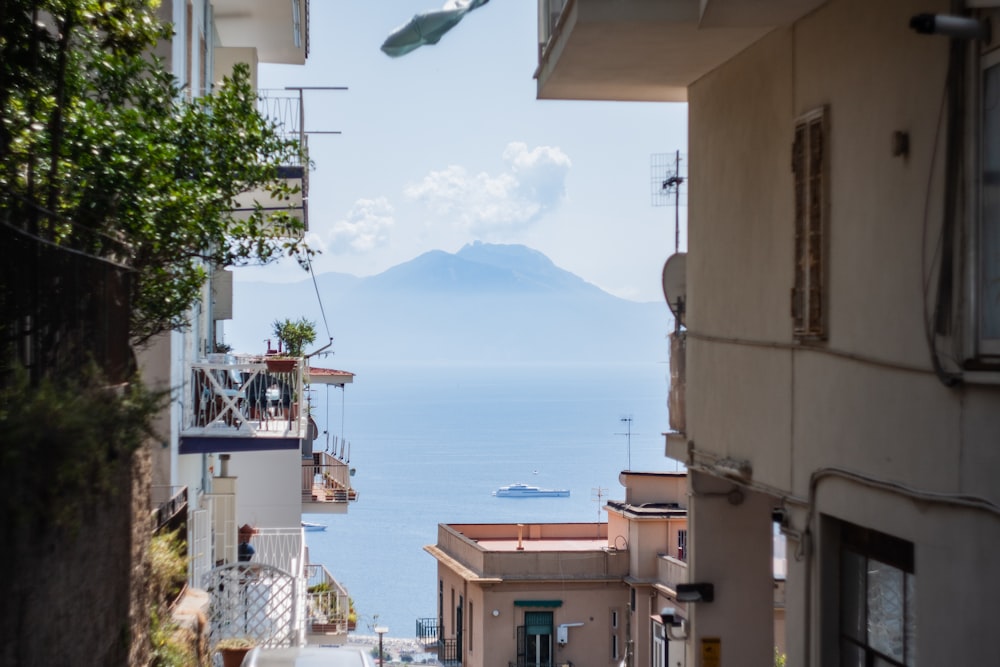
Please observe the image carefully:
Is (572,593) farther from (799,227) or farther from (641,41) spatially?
(799,227)

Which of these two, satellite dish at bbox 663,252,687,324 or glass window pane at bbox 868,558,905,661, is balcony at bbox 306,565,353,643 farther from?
glass window pane at bbox 868,558,905,661

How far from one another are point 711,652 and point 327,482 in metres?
17.3

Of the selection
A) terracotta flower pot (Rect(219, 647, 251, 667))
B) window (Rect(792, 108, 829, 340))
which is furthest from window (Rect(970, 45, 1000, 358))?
terracotta flower pot (Rect(219, 647, 251, 667))

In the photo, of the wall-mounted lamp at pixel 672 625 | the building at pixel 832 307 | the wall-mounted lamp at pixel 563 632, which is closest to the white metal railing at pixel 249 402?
the wall-mounted lamp at pixel 672 625

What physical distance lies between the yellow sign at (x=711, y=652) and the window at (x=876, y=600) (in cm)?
300

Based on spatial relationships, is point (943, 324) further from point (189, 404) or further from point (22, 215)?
point (189, 404)

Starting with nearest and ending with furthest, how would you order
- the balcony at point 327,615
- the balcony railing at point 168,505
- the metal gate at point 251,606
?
1. the balcony railing at point 168,505
2. the metal gate at point 251,606
3. the balcony at point 327,615

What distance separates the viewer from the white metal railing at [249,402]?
623 inches

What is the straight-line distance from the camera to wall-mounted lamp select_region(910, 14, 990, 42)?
6.14 meters

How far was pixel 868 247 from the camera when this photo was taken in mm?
8039

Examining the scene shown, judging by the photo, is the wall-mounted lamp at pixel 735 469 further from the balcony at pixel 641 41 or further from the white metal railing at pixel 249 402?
the white metal railing at pixel 249 402

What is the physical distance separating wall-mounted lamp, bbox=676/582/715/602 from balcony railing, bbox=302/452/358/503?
15.3 metres

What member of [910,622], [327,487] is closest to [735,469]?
[910,622]

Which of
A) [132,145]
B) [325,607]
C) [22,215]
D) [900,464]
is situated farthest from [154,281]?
[325,607]
